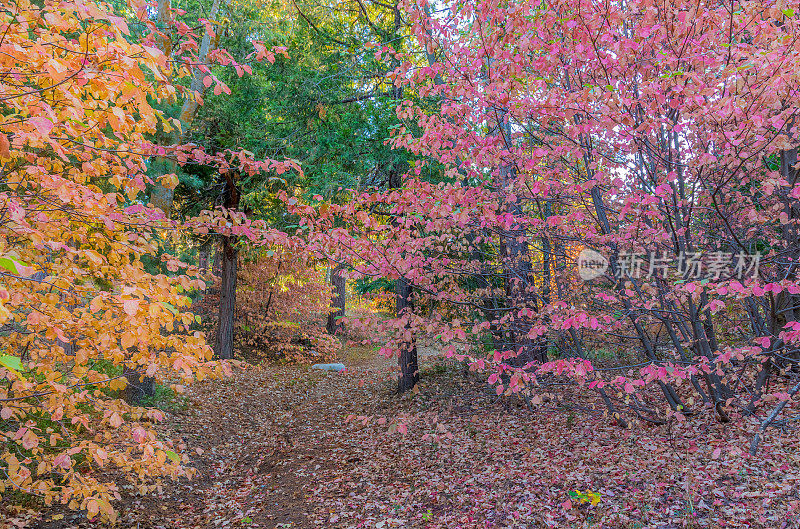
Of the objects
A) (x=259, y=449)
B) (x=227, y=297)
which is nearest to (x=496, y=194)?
(x=259, y=449)

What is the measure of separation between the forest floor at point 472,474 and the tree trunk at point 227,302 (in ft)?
15.2

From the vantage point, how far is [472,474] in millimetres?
5711

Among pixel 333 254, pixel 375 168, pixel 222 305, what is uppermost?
pixel 375 168

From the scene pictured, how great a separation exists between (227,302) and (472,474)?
9.95m

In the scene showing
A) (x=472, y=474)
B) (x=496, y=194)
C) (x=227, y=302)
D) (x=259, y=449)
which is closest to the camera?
(x=496, y=194)

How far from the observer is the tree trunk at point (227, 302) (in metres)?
13.4

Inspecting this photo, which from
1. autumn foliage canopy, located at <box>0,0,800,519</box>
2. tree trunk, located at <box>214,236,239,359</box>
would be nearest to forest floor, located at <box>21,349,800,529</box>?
autumn foliage canopy, located at <box>0,0,800,519</box>

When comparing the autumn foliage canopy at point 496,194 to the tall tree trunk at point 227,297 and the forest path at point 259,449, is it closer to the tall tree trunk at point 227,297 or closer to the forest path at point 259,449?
the forest path at point 259,449

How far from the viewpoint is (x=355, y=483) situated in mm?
6133

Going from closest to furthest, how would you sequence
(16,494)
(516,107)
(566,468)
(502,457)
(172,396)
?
(516,107), (16,494), (566,468), (502,457), (172,396)

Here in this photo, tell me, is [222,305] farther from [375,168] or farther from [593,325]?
[593,325]

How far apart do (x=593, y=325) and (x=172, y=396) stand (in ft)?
26.7

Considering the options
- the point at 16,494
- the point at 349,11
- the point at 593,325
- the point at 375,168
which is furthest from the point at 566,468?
the point at 349,11

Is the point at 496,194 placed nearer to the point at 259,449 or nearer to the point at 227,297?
the point at 259,449
